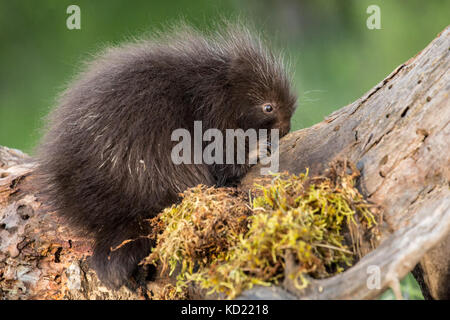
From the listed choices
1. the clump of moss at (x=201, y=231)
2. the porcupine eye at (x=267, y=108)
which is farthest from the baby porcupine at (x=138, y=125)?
the clump of moss at (x=201, y=231)

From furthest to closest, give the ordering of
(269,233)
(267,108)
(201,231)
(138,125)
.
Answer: (267,108)
(138,125)
(201,231)
(269,233)

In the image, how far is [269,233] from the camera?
1.87m

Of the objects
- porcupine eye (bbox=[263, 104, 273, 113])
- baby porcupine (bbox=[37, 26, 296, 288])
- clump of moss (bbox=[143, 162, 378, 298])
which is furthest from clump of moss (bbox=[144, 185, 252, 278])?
porcupine eye (bbox=[263, 104, 273, 113])

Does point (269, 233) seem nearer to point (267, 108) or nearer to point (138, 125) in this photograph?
point (138, 125)

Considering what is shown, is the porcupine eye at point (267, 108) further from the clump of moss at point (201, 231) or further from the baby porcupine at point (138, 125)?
the clump of moss at point (201, 231)

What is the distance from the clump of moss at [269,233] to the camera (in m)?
1.86

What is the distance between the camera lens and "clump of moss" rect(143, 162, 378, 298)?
1.86 metres

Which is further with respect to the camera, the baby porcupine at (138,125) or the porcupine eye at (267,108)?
the porcupine eye at (267,108)

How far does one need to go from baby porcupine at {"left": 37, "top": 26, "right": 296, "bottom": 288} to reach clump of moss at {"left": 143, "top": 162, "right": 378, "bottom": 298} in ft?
0.83

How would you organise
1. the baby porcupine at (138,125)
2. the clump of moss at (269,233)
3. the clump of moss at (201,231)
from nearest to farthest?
1. the clump of moss at (269,233)
2. the clump of moss at (201,231)
3. the baby porcupine at (138,125)

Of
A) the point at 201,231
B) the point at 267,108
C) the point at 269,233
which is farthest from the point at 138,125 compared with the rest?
the point at 269,233

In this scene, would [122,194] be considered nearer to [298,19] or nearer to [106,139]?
[106,139]

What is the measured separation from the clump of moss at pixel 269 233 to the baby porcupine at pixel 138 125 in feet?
0.83

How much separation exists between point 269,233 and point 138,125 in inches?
42.7
